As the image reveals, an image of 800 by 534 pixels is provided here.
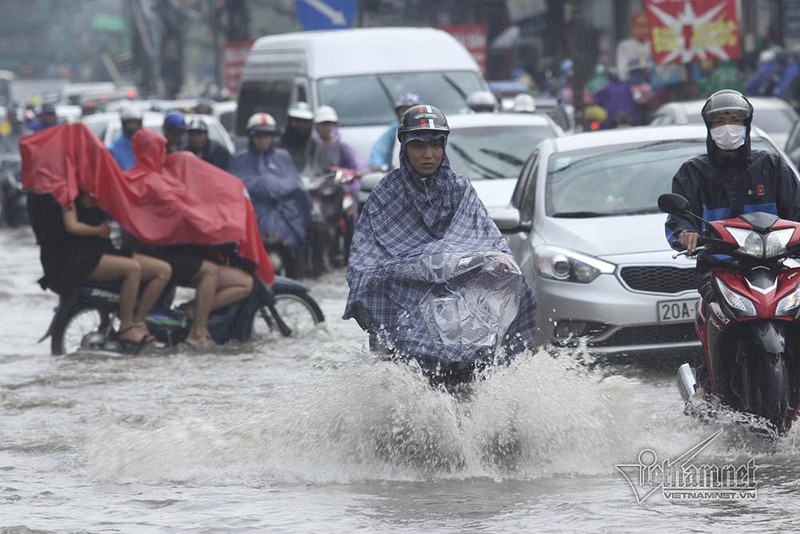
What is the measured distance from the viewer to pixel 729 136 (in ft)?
26.6

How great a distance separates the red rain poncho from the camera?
1232 cm

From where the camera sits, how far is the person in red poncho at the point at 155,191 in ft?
40.5

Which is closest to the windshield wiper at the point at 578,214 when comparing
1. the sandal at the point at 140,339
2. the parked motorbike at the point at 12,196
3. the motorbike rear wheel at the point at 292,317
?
the motorbike rear wheel at the point at 292,317

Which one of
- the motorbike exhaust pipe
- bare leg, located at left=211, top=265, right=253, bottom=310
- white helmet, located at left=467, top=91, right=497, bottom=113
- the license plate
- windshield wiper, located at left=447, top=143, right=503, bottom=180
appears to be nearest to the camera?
the motorbike exhaust pipe

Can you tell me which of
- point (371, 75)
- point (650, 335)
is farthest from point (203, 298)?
point (371, 75)

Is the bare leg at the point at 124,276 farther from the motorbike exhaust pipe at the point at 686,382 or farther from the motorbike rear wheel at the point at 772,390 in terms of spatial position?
the motorbike rear wheel at the point at 772,390

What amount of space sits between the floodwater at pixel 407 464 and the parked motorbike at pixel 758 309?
0.87ft

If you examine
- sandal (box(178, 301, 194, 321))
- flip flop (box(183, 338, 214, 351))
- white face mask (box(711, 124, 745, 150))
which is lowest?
flip flop (box(183, 338, 214, 351))

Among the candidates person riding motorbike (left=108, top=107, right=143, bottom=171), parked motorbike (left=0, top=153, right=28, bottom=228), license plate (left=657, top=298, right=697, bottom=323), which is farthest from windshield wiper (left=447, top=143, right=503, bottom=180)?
parked motorbike (left=0, top=153, right=28, bottom=228)

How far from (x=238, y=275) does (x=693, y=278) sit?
12.3 feet

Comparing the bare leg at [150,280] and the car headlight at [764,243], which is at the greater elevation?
the car headlight at [764,243]

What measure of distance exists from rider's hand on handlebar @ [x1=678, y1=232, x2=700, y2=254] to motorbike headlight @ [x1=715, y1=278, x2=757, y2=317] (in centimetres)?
21

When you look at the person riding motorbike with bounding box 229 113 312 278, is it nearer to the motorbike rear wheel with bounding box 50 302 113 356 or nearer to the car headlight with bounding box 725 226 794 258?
the motorbike rear wheel with bounding box 50 302 113 356

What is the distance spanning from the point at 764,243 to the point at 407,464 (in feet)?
5.74
